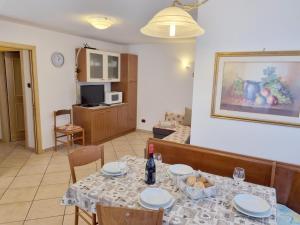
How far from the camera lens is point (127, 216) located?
1048 mm

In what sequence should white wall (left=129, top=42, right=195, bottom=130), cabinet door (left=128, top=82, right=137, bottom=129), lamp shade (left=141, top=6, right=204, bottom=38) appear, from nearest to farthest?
lamp shade (left=141, top=6, right=204, bottom=38) → white wall (left=129, top=42, right=195, bottom=130) → cabinet door (left=128, top=82, right=137, bottom=129)

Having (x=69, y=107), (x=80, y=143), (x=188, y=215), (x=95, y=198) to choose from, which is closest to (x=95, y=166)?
(x=80, y=143)

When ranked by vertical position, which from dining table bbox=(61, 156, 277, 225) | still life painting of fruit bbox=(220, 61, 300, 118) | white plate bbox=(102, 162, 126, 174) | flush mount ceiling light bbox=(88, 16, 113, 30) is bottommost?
dining table bbox=(61, 156, 277, 225)

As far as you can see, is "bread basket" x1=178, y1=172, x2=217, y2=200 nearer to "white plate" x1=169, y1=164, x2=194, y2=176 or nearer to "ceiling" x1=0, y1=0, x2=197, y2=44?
"white plate" x1=169, y1=164, x2=194, y2=176

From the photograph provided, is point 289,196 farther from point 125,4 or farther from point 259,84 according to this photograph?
point 125,4

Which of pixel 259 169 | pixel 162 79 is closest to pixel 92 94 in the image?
pixel 162 79

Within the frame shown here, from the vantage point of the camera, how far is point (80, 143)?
4.68 meters

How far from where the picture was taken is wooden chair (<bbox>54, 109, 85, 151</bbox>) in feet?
13.6

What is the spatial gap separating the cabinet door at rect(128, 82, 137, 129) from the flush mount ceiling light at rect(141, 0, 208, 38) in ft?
12.9

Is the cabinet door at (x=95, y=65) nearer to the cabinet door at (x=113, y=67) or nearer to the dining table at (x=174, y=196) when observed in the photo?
the cabinet door at (x=113, y=67)

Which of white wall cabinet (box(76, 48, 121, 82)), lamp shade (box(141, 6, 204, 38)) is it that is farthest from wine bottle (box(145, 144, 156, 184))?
white wall cabinet (box(76, 48, 121, 82))

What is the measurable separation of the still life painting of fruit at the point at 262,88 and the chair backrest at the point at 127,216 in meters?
1.55

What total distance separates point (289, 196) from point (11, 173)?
3628mm

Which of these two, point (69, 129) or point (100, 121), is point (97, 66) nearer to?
point (100, 121)
